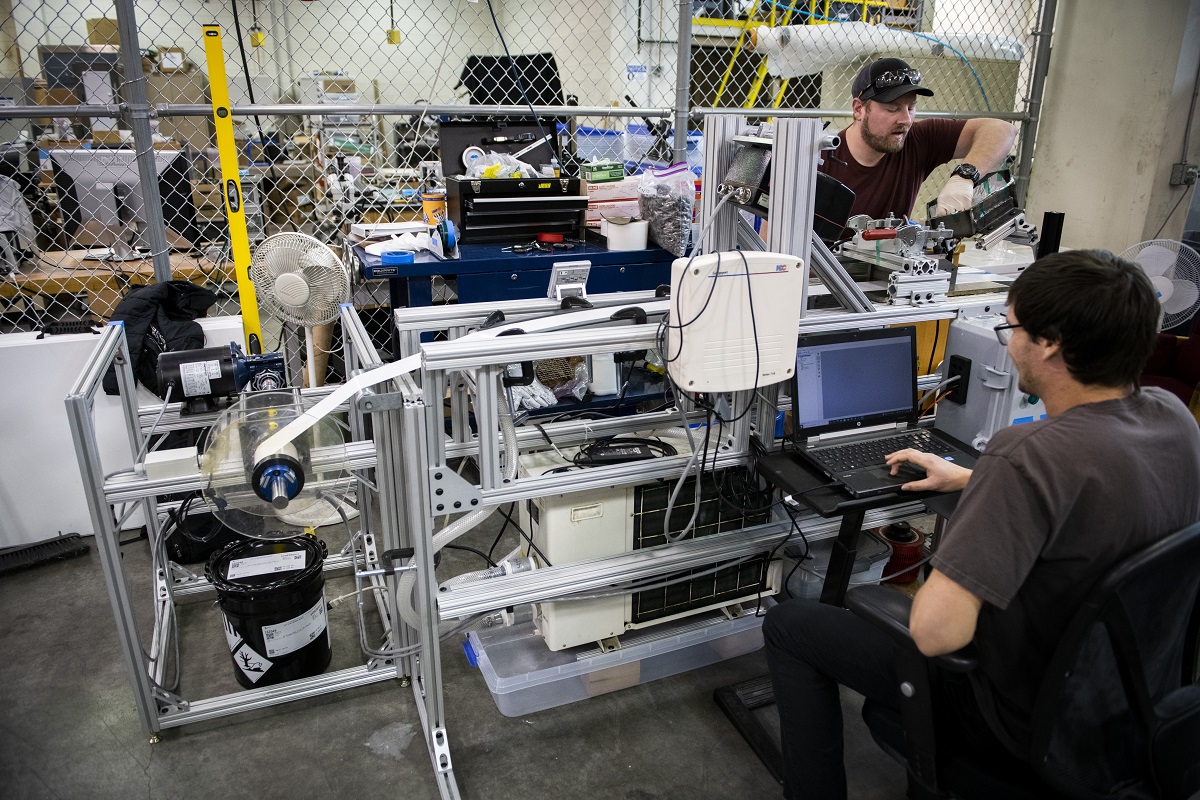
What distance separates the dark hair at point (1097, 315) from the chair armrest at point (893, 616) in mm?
464

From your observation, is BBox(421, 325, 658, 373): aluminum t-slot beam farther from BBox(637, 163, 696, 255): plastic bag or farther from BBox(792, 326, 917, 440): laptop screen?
BBox(637, 163, 696, 255): plastic bag

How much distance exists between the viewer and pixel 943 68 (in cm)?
468

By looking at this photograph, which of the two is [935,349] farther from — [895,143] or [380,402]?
[380,402]

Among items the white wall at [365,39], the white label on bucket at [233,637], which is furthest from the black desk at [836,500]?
the white wall at [365,39]

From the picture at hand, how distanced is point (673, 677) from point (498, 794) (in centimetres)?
63

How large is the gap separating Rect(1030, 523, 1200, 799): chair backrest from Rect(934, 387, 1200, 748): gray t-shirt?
5cm

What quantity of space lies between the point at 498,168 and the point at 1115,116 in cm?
347

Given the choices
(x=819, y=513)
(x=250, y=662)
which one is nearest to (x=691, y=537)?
(x=819, y=513)

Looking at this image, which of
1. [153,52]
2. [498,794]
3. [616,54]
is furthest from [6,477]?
[616,54]

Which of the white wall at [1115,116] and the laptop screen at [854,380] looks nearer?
the laptop screen at [854,380]

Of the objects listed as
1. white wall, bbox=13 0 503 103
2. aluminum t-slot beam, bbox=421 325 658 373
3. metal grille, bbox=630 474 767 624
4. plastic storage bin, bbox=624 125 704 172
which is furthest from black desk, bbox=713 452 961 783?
white wall, bbox=13 0 503 103

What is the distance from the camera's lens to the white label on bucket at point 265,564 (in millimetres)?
2100

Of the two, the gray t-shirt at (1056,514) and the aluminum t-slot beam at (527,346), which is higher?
the aluminum t-slot beam at (527,346)

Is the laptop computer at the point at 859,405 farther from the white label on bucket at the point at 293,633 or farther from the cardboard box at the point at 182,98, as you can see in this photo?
the cardboard box at the point at 182,98
